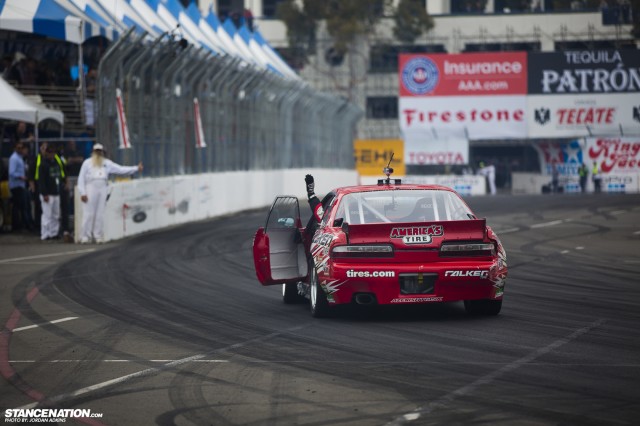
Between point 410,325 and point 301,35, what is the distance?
63909mm

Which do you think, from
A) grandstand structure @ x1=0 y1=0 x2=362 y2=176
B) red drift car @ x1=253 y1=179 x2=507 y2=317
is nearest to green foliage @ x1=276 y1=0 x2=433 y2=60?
grandstand structure @ x1=0 y1=0 x2=362 y2=176

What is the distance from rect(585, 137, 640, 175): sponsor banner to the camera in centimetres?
5919

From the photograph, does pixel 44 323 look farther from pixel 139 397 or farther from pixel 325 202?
pixel 139 397

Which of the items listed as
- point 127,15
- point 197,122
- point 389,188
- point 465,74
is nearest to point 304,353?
point 389,188

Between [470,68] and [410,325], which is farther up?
[470,68]

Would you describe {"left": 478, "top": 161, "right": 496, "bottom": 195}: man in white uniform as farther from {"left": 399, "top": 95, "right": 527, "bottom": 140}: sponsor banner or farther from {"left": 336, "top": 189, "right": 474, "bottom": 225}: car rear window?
{"left": 336, "top": 189, "right": 474, "bottom": 225}: car rear window

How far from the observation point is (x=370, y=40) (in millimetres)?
74188

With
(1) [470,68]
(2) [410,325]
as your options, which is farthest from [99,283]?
(1) [470,68]

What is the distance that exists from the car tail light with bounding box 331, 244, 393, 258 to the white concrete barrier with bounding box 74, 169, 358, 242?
1207 centimetres

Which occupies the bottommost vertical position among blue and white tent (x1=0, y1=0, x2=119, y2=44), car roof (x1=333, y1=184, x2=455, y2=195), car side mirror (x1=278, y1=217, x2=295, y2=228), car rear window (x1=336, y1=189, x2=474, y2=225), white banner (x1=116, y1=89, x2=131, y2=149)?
car side mirror (x1=278, y1=217, x2=295, y2=228)

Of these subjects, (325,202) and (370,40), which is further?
(370,40)

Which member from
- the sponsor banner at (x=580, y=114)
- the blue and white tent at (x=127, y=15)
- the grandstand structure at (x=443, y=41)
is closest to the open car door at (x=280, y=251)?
the blue and white tent at (x=127, y=15)

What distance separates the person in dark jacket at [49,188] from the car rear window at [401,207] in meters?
11.8

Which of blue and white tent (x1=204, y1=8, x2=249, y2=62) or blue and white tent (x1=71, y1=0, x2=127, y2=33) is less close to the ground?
blue and white tent (x1=204, y1=8, x2=249, y2=62)
